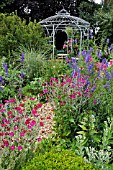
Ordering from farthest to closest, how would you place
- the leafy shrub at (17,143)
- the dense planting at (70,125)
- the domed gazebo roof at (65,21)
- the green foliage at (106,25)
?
the green foliage at (106,25), the domed gazebo roof at (65,21), the dense planting at (70,125), the leafy shrub at (17,143)

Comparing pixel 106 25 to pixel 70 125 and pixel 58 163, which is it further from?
pixel 58 163

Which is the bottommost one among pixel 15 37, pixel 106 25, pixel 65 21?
pixel 15 37

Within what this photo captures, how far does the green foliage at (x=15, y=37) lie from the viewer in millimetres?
7992

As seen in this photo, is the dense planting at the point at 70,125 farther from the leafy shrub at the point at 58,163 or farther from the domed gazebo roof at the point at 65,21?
the domed gazebo roof at the point at 65,21

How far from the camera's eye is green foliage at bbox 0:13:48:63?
7.99 m

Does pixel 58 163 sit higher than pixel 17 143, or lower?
higher

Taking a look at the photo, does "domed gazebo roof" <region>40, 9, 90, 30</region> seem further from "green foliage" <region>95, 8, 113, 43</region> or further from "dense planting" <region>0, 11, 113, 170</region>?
"dense planting" <region>0, 11, 113, 170</region>

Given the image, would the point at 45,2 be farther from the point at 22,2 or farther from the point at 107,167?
the point at 107,167

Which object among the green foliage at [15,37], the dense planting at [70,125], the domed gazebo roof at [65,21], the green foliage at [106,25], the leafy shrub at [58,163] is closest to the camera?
the leafy shrub at [58,163]

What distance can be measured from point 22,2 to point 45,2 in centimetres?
138

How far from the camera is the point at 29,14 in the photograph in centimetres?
1706

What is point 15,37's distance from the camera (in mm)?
8227

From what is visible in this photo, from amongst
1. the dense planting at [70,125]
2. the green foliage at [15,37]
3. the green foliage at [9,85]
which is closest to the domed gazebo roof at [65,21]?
the green foliage at [15,37]

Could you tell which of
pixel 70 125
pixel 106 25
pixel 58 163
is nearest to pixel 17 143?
pixel 58 163
